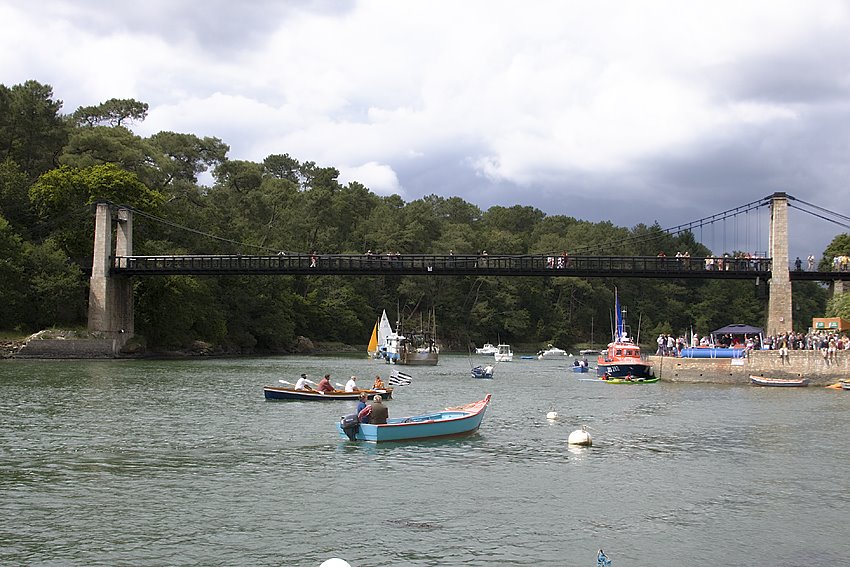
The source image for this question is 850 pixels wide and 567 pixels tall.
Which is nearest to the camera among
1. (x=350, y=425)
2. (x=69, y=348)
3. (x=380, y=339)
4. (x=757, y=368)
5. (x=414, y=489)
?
(x=414, y=489)

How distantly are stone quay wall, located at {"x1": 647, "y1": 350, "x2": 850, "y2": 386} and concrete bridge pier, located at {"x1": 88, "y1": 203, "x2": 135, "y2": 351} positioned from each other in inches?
1953

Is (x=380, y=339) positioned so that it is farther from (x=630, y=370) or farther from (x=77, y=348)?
(x=630, y=370)

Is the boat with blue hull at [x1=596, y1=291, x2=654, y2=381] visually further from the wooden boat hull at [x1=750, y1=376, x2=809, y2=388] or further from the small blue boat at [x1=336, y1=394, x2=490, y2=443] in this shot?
the small blue boat at [x1=336, y1=394, x2=490, y2=443]

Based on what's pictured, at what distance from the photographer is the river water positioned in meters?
16.9

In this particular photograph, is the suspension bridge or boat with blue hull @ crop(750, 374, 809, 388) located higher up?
the suspension bridge

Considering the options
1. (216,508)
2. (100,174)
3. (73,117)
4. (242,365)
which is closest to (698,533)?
(216,508)

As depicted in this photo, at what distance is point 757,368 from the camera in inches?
2370

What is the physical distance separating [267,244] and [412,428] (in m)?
104

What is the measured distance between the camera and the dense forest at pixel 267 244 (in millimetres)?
86312

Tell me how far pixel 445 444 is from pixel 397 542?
12.7 metres

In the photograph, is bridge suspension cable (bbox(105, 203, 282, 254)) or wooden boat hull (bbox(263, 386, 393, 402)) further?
bridge suspension cable (bbox(105, 203, 282, 254))

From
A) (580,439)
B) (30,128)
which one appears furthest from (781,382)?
(30,128)

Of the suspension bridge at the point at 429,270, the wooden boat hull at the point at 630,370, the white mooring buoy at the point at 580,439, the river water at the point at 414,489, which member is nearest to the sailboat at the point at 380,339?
the suspension bridge at the point at 429,270

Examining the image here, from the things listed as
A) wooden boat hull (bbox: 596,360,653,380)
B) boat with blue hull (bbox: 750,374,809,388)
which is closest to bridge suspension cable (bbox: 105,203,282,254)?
wooden boat hull (bbox: 596,360,653,380)
